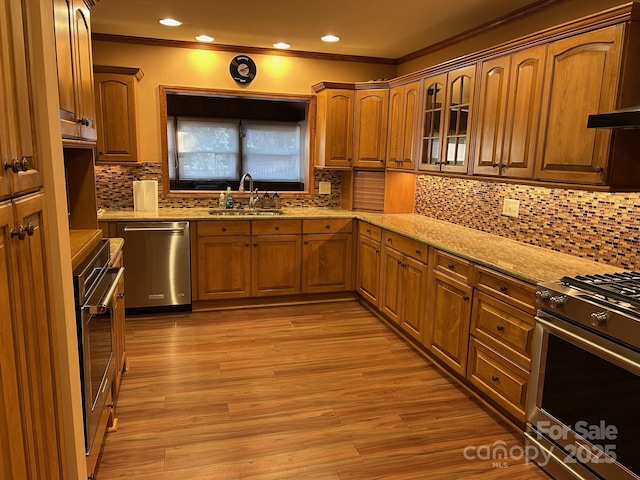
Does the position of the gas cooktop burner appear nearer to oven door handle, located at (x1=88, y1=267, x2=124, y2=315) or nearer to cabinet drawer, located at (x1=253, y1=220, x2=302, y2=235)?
oven door handle, located at (x1=88, y1=267, x2=124, y2=315)

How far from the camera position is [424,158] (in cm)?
397

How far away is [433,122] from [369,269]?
145cm

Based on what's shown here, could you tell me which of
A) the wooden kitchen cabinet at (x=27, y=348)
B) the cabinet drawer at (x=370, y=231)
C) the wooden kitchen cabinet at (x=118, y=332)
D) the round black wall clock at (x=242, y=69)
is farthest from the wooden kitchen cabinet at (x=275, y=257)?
the wooden kitchen cabinet at (x=27, y=348)

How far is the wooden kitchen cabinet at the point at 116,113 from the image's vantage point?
4.05 meters

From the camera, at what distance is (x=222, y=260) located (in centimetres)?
433

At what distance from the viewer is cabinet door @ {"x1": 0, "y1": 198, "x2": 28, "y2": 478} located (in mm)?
1040

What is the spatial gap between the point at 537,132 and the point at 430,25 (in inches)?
60.0

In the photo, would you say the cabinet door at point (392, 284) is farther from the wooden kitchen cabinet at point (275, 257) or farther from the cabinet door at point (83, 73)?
the cabinet door at point (83, 73)

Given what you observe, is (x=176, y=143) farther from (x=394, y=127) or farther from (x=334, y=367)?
(x=334, y=367)

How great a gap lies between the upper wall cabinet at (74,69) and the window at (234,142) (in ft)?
9.39

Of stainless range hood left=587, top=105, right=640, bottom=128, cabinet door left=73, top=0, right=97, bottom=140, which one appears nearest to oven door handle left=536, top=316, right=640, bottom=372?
stainless range hood left=587, top=105, right=640, bottom=128

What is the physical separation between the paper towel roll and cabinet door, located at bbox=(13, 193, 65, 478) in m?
3.17

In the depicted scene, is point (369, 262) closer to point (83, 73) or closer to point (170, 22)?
point (170, 22)

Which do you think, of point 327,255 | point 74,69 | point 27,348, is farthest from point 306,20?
point 27,348
